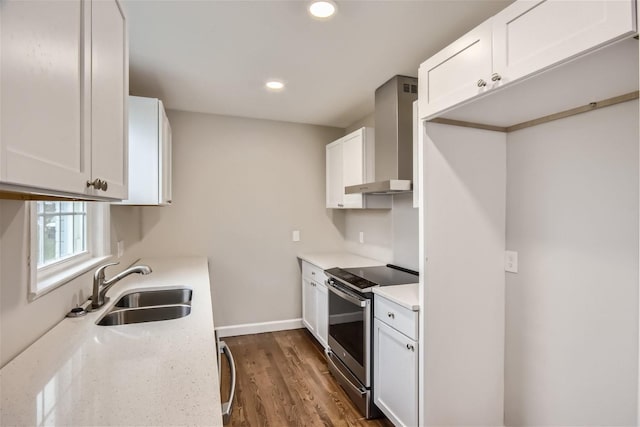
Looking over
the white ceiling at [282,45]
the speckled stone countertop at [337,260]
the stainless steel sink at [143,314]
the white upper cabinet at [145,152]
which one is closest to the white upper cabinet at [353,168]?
the white ceiling at [282,45]

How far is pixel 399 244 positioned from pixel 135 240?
255 cm

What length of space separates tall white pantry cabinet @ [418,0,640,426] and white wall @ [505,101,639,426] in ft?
0.04

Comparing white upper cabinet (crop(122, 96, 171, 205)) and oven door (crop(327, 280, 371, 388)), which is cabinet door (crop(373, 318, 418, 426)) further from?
white upper cabinet (crop(122, 96, 171, 205))

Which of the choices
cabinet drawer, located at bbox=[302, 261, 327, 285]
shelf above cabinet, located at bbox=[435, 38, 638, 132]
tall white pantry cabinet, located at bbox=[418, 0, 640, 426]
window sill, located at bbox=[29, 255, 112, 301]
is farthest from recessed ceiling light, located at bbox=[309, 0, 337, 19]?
cabinet drawer, located at bbox=[302, 261, 327, 285]

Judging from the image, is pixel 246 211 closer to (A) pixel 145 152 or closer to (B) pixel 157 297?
(A) pixel 145 152

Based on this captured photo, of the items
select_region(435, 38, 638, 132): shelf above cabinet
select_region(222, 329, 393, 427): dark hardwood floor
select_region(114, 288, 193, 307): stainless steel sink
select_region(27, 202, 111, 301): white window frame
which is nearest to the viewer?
select_region(435, 38, 638, 132): shelf above cabinet

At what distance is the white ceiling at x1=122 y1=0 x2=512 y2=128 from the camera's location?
5.51 feet

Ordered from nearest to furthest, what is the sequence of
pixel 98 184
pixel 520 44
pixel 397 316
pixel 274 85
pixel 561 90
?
pixel 98 184 < pixel 520 44 < pixel 561 90 < pixel 397 316 < pixel 274 85

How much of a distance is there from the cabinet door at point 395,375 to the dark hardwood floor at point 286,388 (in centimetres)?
26

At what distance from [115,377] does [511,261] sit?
1.97 meters

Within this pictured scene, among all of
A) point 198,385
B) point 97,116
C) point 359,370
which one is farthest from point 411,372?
point 97,116

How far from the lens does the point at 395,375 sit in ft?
6.39

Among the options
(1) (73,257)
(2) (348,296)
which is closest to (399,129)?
(2) (348,296)

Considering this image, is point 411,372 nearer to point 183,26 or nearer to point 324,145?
point 183,26
